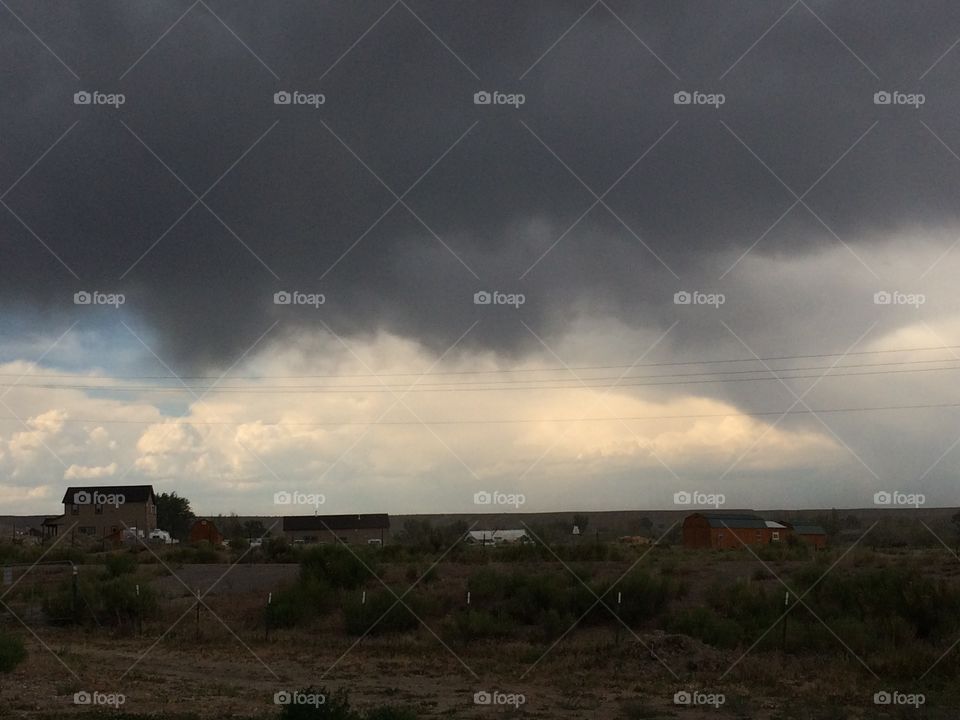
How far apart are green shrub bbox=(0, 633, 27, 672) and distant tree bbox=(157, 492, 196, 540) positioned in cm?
10786

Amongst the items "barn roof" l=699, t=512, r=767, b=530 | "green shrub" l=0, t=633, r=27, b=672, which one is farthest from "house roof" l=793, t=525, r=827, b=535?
"green shrub" l=0, t=633, r=27, b=672

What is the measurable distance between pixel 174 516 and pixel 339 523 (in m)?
28.6

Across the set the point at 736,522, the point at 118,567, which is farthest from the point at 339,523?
the point at 118,567

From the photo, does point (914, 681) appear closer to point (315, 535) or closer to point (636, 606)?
point (636, 606)

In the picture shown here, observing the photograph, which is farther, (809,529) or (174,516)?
(174,516)

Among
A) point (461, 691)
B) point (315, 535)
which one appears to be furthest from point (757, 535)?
point (461, 691)

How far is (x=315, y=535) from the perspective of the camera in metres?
113

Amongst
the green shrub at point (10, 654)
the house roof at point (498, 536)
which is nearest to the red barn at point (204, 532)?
the house roof at point (498, 536)

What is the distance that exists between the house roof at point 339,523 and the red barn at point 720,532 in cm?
4634

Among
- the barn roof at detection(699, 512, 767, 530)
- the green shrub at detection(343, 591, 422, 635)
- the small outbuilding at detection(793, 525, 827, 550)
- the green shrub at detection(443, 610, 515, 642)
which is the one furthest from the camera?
the barn roof at detection(699, 512, 767, 530)

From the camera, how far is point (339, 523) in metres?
117

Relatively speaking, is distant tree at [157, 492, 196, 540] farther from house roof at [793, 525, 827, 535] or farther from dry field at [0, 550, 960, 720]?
dry field at [0, 550, 960, 720]

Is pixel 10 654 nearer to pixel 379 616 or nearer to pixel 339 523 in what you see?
pixel 379 616

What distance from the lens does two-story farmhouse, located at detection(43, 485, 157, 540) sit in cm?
10025
